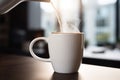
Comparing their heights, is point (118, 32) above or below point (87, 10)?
below

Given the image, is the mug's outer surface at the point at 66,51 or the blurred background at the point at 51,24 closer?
the mug's outer surface at the point at 66,51

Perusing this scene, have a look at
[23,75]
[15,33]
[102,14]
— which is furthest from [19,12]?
[23,75]

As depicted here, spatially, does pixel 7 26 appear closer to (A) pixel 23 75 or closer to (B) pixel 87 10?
(B) pixel 87 10

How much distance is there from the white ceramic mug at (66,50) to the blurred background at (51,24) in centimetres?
330

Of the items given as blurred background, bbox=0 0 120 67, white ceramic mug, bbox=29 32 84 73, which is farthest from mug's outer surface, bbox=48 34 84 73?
blurred background, bbox=0 0 120 67

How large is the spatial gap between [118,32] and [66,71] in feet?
11.3

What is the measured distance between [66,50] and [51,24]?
3.73 meters

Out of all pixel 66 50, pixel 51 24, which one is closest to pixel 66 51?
pixel 66 50

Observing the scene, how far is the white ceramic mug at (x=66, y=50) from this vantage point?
0.56m

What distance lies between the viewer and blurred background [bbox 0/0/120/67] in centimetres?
393

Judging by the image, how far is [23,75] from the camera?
56 cm

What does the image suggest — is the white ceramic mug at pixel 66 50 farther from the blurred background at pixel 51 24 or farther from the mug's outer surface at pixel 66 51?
the blurred background at pixel 51 24

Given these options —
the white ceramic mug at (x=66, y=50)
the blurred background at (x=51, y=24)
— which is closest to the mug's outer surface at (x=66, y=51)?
the white ceramic mug at (x=66, y=50)

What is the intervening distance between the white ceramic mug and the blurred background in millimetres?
3296
